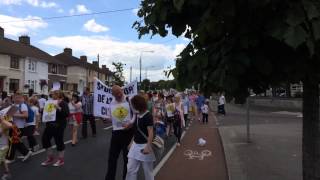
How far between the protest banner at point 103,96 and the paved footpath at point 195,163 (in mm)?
1700

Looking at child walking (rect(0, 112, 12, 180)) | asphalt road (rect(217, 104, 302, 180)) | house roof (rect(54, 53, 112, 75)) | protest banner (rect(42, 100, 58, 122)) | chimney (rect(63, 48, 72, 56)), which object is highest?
chimney (rect(63, 48, 72, 56))

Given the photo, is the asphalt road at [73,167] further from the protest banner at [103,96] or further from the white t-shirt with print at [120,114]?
the white t-shirt with print at [120,114]

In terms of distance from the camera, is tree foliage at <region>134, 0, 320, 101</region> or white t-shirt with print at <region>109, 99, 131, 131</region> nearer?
tree foliage at <region>134, 0, 320, 101</region>

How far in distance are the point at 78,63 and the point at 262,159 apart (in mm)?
80388

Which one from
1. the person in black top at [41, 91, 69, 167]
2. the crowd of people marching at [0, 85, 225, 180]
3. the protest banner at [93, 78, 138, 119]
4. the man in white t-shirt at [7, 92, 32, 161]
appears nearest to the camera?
the crowd of people marching at [0, 85, 225, 180]

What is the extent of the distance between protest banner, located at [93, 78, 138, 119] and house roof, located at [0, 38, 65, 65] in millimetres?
46857

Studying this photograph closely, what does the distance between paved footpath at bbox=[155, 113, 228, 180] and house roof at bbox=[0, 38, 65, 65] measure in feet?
145

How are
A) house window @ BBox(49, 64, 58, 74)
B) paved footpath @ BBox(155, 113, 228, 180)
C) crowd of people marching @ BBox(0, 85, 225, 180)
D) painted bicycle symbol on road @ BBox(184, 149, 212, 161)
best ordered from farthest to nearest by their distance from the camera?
house window @ BBox(49, 64, 58, 74) < painted bicycle symbol on road @ BBox(184, 149, 212, 161) < paved footpath @ BBox(155, 113, 228, 180) < crowd of people marching @ BBox(0, 85, 225, 180)

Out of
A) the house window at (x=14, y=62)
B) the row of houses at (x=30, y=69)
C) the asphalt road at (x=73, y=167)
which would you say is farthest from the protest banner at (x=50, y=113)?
the house window at (x=14, y=62)

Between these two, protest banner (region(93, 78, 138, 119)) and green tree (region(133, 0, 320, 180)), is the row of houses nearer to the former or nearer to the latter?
protest banner (region(93, 78, 138, 119))

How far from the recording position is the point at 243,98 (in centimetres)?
402

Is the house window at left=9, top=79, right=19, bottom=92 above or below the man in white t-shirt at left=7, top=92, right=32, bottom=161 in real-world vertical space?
above

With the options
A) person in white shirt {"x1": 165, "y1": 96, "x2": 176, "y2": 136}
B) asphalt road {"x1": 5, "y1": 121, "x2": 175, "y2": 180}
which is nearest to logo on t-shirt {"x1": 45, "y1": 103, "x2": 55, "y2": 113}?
asphalt road {"x1": 5, "y1": 121, "x2": 175, "y2": 180}

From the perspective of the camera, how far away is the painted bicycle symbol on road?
13.1 m
